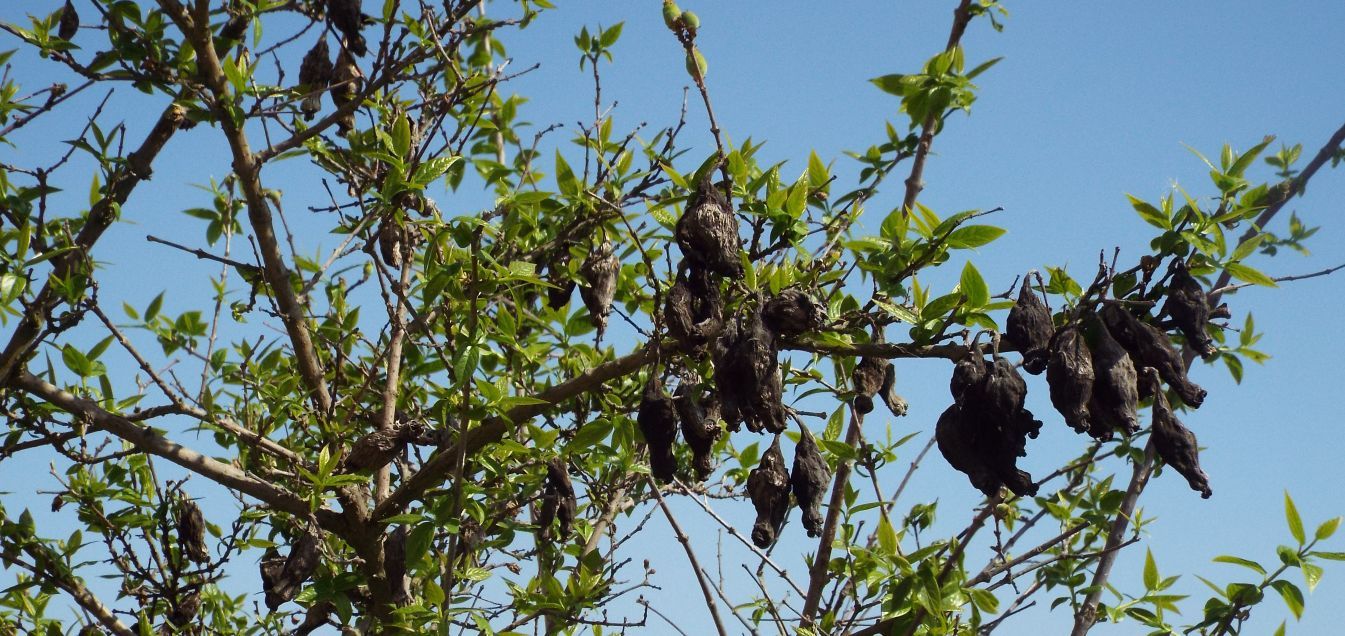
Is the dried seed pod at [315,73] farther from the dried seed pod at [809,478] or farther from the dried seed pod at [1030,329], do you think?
the dried seed pod at [1030,329]

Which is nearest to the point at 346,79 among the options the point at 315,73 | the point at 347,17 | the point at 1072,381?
the point at 315,73

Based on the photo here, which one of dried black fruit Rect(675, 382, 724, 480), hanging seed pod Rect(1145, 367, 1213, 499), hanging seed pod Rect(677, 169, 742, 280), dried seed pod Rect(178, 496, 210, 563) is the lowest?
hanging seed pod Rect(1145, 367, 1213, 499)

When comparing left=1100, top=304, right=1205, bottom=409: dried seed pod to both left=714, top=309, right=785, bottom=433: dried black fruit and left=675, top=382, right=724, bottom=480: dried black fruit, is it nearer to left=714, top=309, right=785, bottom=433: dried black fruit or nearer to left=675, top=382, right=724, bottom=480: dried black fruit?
left=714, top=309, right=785, bottom=433: dried black fruit

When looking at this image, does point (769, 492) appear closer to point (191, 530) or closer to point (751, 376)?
point (751, 376)

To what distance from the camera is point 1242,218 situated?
2850 mm

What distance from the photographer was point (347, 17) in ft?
13.5

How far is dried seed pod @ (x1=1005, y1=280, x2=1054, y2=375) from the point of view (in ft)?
7.91

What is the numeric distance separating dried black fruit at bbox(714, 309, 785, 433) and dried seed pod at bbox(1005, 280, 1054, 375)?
19.6 inches

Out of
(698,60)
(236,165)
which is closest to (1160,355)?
(698,60)

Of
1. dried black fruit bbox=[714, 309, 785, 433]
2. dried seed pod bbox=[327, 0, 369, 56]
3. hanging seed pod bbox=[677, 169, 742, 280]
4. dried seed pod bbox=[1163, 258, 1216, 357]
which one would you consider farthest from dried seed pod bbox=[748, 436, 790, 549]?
dried seed pod bbox=[327, 0, 369, 56]

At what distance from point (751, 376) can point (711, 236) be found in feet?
1.15

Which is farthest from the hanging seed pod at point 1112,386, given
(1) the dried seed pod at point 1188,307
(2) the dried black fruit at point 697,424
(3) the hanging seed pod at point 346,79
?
(3) the hanging seed pod at point 346,79

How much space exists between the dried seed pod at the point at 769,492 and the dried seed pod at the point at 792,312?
0.40m

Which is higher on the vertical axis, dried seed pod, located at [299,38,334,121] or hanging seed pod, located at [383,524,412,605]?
dried seed pod, located at [299,38,334,121]
